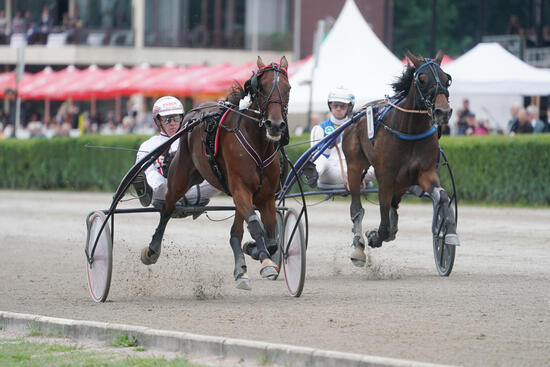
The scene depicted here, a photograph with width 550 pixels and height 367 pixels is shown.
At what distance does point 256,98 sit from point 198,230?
24.0 ft

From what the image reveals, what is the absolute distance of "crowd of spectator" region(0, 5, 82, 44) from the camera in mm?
47250

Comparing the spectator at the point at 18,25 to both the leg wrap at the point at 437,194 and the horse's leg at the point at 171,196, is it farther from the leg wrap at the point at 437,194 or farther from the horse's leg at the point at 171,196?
the leg wrap at the point at 437,194

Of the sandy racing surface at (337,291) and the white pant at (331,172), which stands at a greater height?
the white pant at (331,172)

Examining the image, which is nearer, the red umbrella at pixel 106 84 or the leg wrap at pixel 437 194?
the leg wrap at pixel 437 194

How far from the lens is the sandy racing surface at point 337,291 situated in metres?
6.33

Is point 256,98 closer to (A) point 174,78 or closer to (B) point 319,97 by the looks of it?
(B) point 319,97

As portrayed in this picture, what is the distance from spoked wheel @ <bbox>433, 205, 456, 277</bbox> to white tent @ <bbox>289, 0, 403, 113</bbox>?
1208 cm

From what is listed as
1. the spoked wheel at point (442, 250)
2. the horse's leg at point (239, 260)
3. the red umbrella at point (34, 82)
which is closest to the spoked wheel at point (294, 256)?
the horse's leg at point (239, 260)

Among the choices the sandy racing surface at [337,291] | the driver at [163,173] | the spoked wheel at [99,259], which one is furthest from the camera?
the driver at [163,173]

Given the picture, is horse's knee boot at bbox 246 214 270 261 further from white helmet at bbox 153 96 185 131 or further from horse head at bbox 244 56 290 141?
white helmet at bbox 153 96 185 131

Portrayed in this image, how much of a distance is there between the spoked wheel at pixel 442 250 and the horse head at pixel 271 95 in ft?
7.26

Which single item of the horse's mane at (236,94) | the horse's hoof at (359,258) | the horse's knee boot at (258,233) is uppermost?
the horse's mane at (236,94)

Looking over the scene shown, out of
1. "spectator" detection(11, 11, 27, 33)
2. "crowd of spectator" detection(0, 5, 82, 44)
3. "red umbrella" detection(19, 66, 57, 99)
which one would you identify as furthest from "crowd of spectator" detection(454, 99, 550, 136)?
"spectator" detection(11, 11, 27, 33)

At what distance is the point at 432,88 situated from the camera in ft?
30.3
